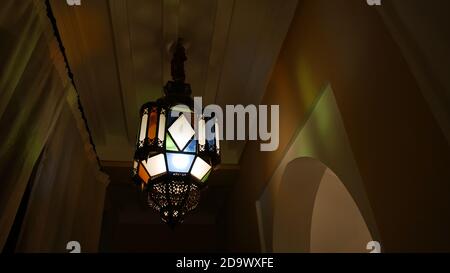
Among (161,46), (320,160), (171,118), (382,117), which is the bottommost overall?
(382,117)

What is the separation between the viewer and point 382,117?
1412 mm

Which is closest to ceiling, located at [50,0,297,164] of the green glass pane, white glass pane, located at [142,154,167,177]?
the green glass pane

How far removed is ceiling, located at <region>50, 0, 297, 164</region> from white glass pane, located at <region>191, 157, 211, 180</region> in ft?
4.35

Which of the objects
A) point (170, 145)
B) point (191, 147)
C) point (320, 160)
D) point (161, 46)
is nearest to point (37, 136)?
point (170, 145)

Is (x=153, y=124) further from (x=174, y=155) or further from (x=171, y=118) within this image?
(x=174, y=155)

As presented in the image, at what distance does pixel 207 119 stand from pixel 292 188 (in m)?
1.04

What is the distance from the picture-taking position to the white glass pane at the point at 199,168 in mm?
2002

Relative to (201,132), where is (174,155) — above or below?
below

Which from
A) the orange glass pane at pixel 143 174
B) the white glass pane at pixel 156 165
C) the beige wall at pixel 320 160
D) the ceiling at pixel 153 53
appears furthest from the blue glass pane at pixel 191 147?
the ceiling at pixel 153 53

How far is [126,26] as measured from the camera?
2770mm

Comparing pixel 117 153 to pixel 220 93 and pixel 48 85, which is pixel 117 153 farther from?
pixel 48 85

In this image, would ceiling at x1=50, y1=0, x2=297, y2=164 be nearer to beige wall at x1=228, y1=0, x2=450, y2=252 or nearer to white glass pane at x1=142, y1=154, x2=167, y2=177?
beige wall at x1=228, y1=0, x2=450, y2=252

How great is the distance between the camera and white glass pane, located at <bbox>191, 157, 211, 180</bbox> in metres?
2.00

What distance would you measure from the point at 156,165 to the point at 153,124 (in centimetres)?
32
